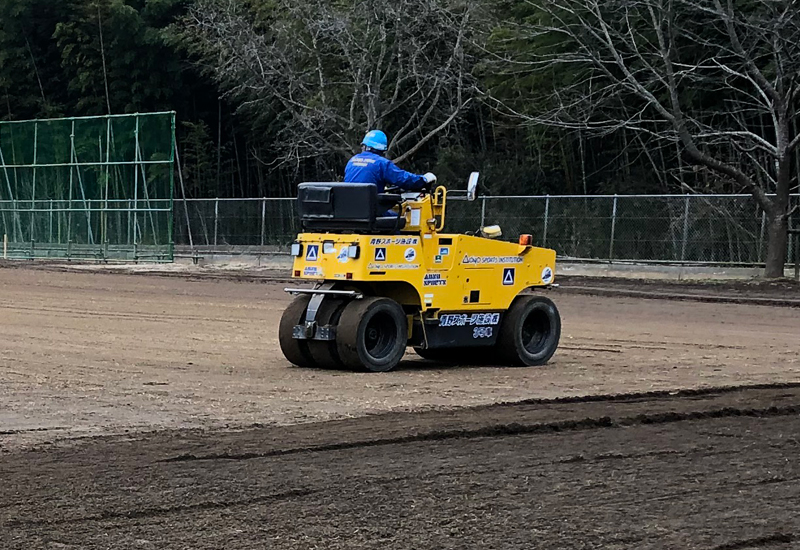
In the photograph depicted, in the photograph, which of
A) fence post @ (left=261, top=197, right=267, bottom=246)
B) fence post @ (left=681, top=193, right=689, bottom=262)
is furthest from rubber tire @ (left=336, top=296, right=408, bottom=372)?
fence post @ (left=261, top=197, right=267, bottom=246)

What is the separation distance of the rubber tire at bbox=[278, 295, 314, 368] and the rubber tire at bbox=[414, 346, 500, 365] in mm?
1509

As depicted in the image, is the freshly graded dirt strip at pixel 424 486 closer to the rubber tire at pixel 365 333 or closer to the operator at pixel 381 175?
the rubber tire at pixel 365 333

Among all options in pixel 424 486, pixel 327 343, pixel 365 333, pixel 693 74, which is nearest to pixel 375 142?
pixel 365 333

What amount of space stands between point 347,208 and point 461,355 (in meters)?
2.82

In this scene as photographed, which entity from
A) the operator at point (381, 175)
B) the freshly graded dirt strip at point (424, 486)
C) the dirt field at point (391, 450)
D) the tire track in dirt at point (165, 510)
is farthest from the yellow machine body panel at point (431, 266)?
the tire track in dirt at point (165, 510)

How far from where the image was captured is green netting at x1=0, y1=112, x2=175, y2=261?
42.7 meters

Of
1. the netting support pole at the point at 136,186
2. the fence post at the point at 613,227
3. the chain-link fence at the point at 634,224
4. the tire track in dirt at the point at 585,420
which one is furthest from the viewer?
the netting support pole at the point at 136,186

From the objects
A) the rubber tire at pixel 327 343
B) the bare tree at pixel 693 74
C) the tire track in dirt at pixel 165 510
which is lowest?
the tire track in dirt at pixel 165 510

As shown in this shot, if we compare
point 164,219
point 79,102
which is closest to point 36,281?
point 164,219

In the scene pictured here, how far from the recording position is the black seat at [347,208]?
13.1 metres

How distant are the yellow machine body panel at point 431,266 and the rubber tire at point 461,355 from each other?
0.68 metres

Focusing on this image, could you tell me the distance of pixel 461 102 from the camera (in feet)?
141

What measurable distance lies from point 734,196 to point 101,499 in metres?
27.2

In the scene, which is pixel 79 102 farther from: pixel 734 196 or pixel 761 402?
pixel 761 402
